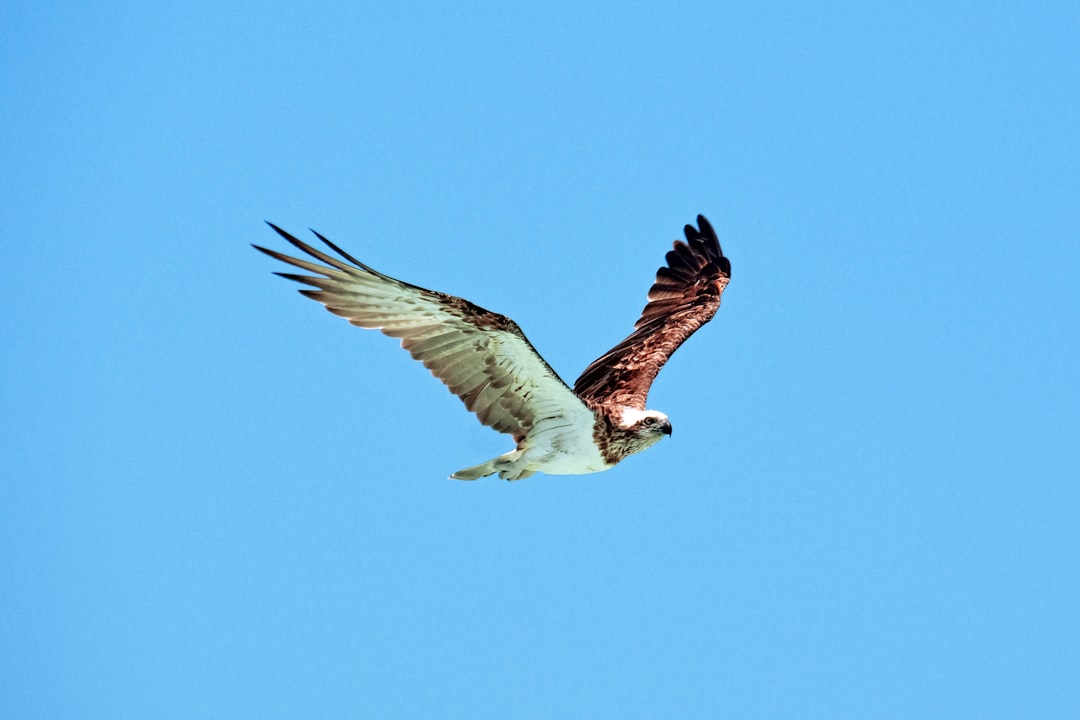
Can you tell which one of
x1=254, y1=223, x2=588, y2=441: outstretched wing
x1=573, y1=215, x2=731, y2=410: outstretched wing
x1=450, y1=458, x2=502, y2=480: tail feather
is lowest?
x1=450, y1=458, x2=502, y2=480: tail feather

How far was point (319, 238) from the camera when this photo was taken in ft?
31.8

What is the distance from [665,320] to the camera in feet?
50.8

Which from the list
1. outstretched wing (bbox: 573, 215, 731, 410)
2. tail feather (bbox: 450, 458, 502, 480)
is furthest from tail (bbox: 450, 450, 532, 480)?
outstretched wing (bbox: 573, 215, 731, 410)

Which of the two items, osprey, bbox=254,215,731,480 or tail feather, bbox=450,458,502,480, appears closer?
osprey, bbox=254,215,731,480

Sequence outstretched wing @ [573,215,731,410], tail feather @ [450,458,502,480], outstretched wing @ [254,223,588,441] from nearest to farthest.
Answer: outstretched wing @ [254,223,588,441], tail feather @ [450,458,502,480], outstretched wing @ [573,215,731,410]

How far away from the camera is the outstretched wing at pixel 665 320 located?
13.5 metres

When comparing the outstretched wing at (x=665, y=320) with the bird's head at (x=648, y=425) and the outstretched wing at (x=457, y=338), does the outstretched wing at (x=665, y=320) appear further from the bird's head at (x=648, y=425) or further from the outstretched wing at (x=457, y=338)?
the outstretched wing at (x=457, y=338)

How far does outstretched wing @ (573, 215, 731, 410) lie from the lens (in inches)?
530

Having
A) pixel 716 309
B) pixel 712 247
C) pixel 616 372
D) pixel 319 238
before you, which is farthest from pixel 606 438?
pixel 712 247

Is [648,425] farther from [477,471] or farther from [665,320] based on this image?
[665,320]

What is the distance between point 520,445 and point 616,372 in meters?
2.70

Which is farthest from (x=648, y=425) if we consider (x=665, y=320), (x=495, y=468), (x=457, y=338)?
(x=665, y=320)

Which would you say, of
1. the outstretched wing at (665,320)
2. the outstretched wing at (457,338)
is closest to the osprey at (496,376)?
the outstretched wing at (457,338)

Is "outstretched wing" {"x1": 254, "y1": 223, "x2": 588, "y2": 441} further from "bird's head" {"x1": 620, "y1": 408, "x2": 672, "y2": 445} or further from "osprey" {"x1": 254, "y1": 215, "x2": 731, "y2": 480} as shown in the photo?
"bird's head" {"x1": 620, "y1": 408, "x2": 672, "y2": 445}
